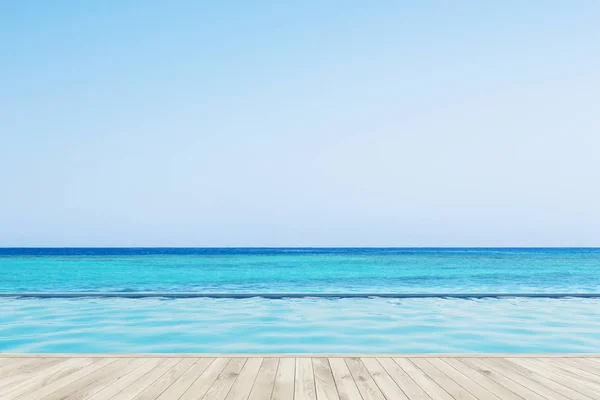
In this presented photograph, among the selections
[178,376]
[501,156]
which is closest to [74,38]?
[178,376]

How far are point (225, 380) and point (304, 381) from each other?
1.39 feet

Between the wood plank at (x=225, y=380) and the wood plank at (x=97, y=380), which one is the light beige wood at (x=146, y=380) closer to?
the wood plank at (x=97, y=380)

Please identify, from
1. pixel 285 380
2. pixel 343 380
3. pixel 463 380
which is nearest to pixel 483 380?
pixel 463 380

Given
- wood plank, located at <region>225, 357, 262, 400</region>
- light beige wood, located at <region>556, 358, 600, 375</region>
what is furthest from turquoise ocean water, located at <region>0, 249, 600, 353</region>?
wood plank, located at <region>225, 357, 262, 400</region>

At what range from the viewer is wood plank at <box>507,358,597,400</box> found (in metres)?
2.40

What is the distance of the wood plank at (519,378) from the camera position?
2.42 m

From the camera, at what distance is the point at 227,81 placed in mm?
11969

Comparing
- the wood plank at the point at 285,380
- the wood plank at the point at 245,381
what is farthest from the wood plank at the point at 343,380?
the wood plank at the point at 245,381

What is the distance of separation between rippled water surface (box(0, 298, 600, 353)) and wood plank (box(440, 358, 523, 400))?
1525mm

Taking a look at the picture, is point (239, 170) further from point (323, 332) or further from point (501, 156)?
point (323, 332)

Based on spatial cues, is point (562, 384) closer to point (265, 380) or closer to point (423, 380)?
point (423, 380)

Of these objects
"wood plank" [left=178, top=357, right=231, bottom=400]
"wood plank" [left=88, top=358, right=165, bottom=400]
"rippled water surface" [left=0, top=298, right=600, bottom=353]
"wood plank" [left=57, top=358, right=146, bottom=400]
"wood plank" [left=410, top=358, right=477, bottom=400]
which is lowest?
"rippled water surface" [left=0, top=298, right=600, bottom=353]

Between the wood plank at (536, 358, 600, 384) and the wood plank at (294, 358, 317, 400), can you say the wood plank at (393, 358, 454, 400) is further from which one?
the wood plank at (536, 358, 600, 384)

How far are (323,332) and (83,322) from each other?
2866 mm
